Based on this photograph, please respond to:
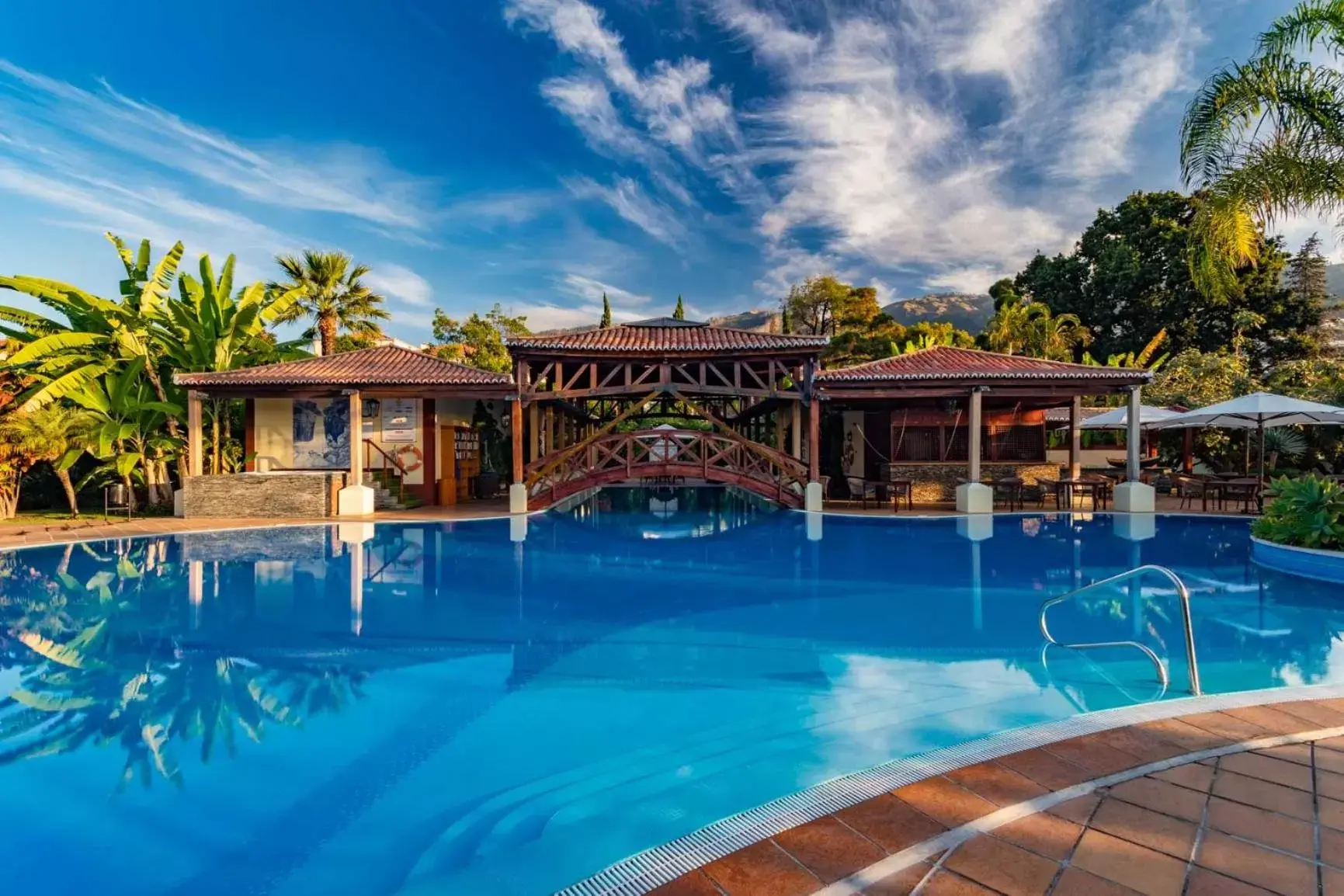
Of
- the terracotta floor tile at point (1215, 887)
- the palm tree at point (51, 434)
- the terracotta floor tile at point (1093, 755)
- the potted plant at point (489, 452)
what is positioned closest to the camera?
the terracotta floor tile at point (1215, 887)

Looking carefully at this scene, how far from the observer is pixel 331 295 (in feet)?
72.9

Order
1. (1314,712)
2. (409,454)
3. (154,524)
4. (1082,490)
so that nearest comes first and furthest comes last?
(1314,712)
(154,524)
(1082,490)
(409,454)

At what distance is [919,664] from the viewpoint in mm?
5832

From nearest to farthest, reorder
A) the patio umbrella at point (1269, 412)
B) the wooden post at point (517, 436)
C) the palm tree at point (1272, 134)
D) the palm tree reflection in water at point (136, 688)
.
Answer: the palm tree reflection in water at point (136, 688)
the palm tree at point (1272, 134)
the patio umbrella at point (1269, 412)
the wooden post at point (517, 436)

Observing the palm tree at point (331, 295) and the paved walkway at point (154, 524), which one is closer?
the paved walkway at point (154, 524)

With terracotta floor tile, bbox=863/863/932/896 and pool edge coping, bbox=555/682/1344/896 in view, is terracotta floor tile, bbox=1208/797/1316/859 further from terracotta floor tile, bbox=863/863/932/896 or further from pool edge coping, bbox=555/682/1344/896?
terracotta floor tile, bbox=863/863/932/896

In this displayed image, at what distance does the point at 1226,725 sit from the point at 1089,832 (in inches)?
78.7

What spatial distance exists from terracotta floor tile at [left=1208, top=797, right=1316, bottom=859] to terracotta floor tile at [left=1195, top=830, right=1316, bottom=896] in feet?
0.26

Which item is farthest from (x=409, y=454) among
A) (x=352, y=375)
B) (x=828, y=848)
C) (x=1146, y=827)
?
(x=1146, y=827)

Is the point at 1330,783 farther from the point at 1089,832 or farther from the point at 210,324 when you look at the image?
the point at 210,324

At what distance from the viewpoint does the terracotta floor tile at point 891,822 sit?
267 cm

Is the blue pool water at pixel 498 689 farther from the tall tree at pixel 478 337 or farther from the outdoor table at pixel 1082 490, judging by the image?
the tall tree at pixel 478 337

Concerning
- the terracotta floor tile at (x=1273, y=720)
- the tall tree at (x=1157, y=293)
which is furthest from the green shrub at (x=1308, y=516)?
the tall tree at (x=1157, y=293)

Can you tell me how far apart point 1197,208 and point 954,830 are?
13327 millimetres
